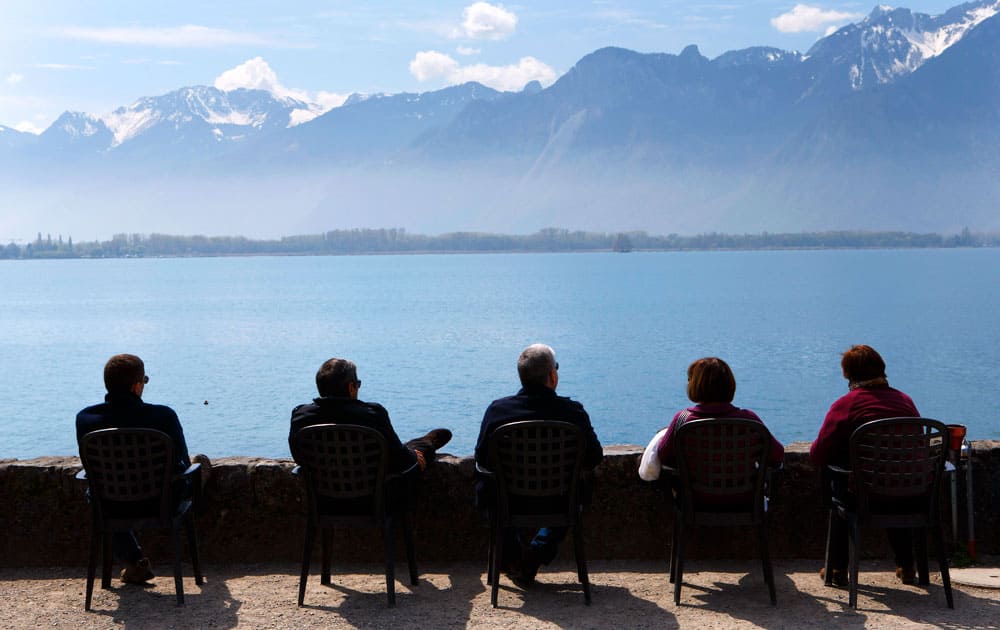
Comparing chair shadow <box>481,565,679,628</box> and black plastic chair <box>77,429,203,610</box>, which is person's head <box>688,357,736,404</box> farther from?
black plastic chair <box>77,429,203,610</box>

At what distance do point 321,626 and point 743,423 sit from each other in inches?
86.3

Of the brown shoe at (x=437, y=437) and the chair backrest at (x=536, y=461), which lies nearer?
the chair backrest at (x=536, y=461)

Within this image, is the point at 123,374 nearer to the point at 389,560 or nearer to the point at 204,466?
the point at 204,466

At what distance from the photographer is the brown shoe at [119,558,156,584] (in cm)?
557

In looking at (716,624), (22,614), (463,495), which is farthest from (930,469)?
(22,614)

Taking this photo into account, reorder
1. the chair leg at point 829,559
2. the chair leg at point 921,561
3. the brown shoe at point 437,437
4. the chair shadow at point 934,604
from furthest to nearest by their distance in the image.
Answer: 1. the brown shoe at point 437,437
2. the chair leg at point 829,559
3. the chair leg at point 921,561
4. the chair shadow at point 934,604

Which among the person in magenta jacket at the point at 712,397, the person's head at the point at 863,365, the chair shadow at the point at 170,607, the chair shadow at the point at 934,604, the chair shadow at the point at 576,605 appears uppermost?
the person's head at the point at 863,365

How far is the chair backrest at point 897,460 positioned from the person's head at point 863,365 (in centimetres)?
37

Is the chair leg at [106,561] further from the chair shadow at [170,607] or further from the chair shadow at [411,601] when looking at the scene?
the chair shadow at [411,601]

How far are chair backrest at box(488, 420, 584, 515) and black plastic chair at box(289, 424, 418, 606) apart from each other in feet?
1.84

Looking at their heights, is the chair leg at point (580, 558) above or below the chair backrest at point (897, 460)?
below

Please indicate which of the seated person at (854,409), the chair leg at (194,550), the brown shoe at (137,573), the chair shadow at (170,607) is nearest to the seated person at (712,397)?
the seated person at (854,409)

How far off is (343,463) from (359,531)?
105 centimetres

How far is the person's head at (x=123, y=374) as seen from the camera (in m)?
5.27
